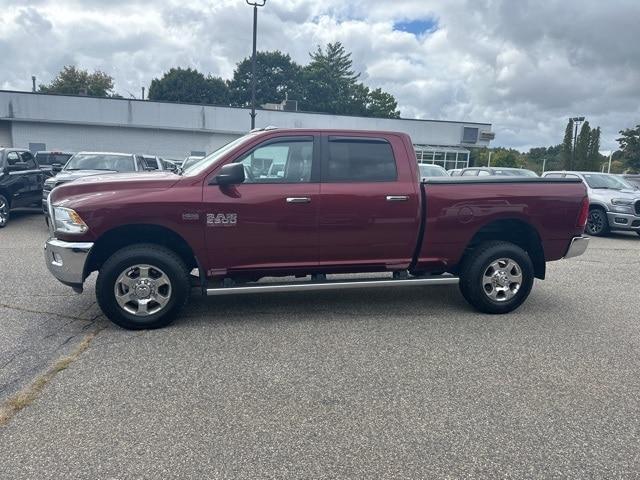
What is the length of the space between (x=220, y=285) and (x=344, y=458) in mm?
2622

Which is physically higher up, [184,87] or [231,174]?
[184,87]

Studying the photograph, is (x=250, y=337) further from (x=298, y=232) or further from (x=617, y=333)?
(x=617, y=333)

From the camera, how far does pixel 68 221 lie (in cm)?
454

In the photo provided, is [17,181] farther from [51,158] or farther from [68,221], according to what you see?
[51,158]

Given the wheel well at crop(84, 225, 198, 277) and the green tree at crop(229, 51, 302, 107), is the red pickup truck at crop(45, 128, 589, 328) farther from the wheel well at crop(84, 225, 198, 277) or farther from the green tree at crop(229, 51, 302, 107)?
the green tree at crop(229, 51, 302, 107)

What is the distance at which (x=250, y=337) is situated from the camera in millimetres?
4625

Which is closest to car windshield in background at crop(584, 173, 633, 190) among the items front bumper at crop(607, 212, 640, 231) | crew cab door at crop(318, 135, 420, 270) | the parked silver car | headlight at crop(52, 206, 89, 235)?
the parked silver car

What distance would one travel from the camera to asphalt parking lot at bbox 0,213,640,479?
276 centimetres

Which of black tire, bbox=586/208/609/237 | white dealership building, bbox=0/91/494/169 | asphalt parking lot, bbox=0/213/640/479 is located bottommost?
asphalt parking lot, bbox=0/213/640/479

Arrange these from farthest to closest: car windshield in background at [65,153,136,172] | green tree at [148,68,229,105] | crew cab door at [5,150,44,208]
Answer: green tree at [148,68,229,105]
car windshield in background at [65,153,136,172]
crew cab door at [5,150,44,208]

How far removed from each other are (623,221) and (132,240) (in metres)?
12.3

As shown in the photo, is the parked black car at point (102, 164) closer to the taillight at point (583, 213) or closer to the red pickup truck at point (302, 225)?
the red pickup truck at point (302, 225)

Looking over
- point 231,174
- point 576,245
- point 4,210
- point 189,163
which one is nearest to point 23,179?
point 4,210

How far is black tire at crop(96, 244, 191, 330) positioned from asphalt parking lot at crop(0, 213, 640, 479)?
0.14 m
